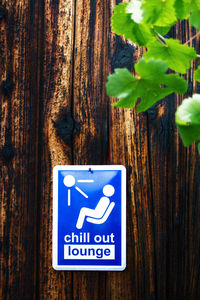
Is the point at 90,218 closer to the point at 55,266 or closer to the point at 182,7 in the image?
the point at 55,266

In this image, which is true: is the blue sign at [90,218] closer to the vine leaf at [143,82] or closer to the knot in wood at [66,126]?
the knot in wood at [66,126]

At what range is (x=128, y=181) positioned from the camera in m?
0.80

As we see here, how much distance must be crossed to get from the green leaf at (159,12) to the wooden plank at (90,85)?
451 millimetres

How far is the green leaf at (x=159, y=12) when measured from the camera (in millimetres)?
357

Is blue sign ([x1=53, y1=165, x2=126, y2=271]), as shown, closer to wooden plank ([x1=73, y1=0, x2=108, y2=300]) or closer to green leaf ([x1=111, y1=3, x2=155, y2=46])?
wooden plank ([x1=73, y1=0, x2=108, y2=300])

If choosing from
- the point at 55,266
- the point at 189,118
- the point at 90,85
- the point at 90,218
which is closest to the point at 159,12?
the point at 189,118

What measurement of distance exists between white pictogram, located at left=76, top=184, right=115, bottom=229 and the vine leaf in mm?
427

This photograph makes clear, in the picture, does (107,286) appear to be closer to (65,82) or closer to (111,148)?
(111,148)

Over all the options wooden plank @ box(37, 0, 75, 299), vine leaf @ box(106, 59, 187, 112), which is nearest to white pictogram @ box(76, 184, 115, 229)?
wooden plank @ box(37, 0, 75, 299)

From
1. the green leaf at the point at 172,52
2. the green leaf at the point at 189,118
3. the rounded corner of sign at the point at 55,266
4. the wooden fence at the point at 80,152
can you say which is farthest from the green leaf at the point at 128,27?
the rounded corner of sign at the point at 55,266

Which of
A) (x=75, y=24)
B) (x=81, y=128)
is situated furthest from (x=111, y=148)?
(x=75, y=24)

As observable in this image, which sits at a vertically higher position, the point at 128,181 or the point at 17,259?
the point at 128,181

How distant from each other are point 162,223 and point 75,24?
2.09 feet

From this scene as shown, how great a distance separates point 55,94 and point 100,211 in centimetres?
37
